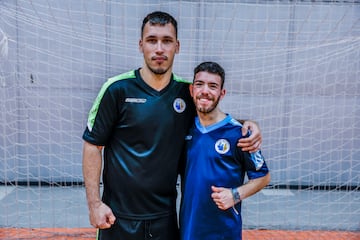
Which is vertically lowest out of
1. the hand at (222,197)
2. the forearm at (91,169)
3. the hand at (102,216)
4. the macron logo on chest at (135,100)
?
the hand at (102,216)

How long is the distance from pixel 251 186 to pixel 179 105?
49cm

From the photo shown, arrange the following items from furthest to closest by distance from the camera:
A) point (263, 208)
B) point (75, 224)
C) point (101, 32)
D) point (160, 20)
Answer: point (101, 32), point (263, 208), point (75, 224), point (160, 20)

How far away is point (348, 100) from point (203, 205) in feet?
11.6

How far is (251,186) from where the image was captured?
1.72 m

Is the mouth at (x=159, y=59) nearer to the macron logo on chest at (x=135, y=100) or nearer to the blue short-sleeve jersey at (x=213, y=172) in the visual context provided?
the macron logo on chest at (x=135, y=100)

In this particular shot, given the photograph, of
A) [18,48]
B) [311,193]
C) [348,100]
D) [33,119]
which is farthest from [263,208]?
[18,48]

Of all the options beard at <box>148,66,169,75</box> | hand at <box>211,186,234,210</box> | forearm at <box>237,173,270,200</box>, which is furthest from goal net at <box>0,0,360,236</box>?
beard at <box>148,66,169,75</box>

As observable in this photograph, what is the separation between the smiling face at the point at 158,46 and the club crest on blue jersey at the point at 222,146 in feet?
1.32

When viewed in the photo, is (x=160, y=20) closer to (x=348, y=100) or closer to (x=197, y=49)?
(x=197, y=49)

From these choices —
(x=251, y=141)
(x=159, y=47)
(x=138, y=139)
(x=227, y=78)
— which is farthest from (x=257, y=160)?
(x=227, y=78)

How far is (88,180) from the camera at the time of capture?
5.55 feet

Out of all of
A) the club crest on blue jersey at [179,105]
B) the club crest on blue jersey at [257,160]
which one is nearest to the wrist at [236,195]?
the club crest on blue jersey at [257,160]

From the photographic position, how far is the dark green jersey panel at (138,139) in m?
1.65

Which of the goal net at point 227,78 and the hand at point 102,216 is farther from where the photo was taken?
the goal net at point 227,78
